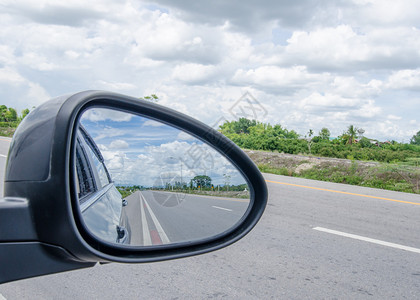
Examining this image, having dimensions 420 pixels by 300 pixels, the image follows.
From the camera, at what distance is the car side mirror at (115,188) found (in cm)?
93

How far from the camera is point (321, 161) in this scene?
1506 centimetres

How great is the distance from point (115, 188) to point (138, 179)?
0.08 meters

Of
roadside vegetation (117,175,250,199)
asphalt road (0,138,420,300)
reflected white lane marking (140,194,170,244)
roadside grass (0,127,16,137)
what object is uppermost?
roadside grass (0,127,16,137)

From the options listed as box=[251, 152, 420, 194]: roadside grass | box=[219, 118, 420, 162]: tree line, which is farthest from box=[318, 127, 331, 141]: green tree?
box=[251, 152, 420, 194]: roadside grass

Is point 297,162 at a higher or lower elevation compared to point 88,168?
higher

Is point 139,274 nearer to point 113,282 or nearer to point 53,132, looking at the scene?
point 113,282

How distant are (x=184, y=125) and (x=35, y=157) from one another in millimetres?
449

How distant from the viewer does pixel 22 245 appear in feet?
3.08

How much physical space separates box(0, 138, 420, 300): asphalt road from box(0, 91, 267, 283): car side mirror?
6.29 ft

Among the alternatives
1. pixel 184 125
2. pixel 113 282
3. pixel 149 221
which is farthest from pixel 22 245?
pixel 113 282

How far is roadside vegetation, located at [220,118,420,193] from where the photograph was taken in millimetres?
11883

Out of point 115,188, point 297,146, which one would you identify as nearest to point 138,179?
point 115,188

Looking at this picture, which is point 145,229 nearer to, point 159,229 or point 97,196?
point 159,229

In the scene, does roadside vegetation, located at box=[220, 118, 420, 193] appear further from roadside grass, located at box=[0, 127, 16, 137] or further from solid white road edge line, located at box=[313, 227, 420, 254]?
roadside grass, located at box=[0, 127, 16, 137]
